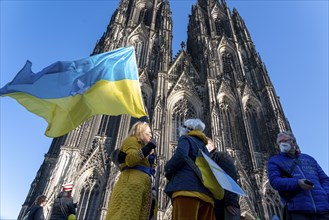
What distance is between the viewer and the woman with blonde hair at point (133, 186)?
310 cm

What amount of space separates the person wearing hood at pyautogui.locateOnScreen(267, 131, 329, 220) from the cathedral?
8.40 metres

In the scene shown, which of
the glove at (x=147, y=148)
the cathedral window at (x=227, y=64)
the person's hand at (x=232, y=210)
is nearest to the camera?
the person's hand at (x=232, y=210)

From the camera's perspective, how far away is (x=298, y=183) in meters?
2.83

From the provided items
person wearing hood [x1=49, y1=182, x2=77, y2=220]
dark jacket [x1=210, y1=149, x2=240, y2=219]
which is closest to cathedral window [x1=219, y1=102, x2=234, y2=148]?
person wearing hood [x1=49, y1=182, x2=77, y2=220]

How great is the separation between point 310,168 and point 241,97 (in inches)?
655

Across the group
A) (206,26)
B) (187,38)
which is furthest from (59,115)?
(187,38)

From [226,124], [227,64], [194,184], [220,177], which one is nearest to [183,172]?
[194,184]

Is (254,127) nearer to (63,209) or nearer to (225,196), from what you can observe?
(63,209)

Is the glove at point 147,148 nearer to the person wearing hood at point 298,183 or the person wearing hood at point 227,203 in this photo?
the person wearing hood at point 227,203

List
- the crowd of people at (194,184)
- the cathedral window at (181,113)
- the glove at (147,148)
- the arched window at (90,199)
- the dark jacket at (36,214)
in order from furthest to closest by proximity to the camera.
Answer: the cathedral window at (181,113) → the arched window at (90,199) → the dark jacket at (36,214) → the glove at (147,148) → the crowd of people at (194,184)

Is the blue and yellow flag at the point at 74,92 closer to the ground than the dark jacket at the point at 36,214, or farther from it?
farther from it

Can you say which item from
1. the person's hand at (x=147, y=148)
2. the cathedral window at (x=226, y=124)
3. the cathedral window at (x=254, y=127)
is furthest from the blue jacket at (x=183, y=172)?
the cathedral window at (x=254, y=127)

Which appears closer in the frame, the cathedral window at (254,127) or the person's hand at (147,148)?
the person's hand at (147,148)

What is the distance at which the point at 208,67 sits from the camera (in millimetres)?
20375
